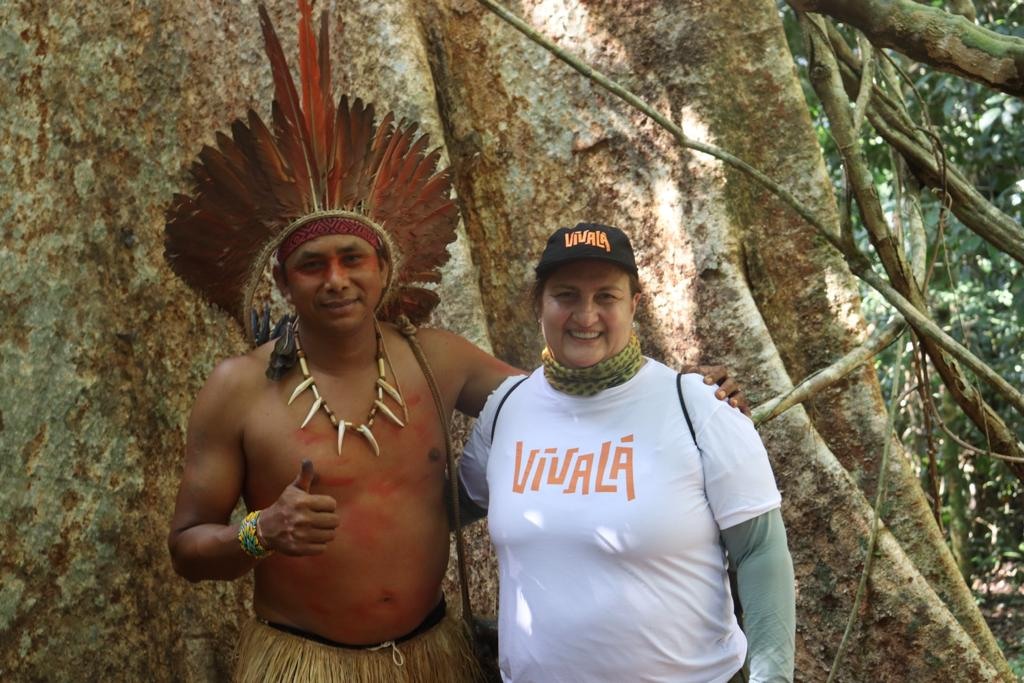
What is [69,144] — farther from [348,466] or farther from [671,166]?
[671,166]

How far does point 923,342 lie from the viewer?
141 inches

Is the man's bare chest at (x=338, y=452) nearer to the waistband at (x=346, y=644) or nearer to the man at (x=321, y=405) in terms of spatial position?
the man at (x=321, y=405)

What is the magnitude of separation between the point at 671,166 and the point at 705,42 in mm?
475

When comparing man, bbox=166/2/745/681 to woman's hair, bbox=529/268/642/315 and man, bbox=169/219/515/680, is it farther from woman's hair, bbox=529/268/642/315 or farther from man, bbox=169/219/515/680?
woman's hair, bbox=529/268/642/315

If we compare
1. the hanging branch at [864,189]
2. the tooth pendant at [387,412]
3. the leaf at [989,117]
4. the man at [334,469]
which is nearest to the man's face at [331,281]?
the man at [334,469]

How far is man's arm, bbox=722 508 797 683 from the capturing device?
2.33 meters

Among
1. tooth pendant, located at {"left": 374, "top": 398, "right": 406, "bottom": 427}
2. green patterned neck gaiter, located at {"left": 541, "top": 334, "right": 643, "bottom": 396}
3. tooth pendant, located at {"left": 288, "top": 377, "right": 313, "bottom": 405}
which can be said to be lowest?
green patterned neck gaiter, located at {"left": 541, "top": 334, "right": 643, "bottom": 396}

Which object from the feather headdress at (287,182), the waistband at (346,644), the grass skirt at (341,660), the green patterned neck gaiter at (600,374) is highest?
the feather headdress at (287,182)

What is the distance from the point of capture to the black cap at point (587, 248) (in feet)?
8.08

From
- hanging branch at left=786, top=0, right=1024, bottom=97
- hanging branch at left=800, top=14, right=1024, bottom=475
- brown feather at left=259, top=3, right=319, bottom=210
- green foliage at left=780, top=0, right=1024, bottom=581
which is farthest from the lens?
green foliage at left=780, top=0, right=1024, bottom=581

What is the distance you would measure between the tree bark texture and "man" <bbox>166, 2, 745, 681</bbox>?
0.73m

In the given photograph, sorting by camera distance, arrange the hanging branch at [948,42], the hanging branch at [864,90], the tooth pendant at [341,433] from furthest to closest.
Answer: the hanging branch at [864,90], the tooth pendant at [341,433], the hanging branch at [948,42]

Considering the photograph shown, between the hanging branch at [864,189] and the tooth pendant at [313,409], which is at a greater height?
the hanging branch at [864,189]

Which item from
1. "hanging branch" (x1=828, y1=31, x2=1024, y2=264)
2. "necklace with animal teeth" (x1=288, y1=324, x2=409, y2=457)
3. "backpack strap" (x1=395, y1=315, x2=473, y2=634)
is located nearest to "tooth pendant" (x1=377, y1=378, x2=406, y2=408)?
"necklace with animal teeth" (x1=288, y1=324, x2=409, y2=457)
